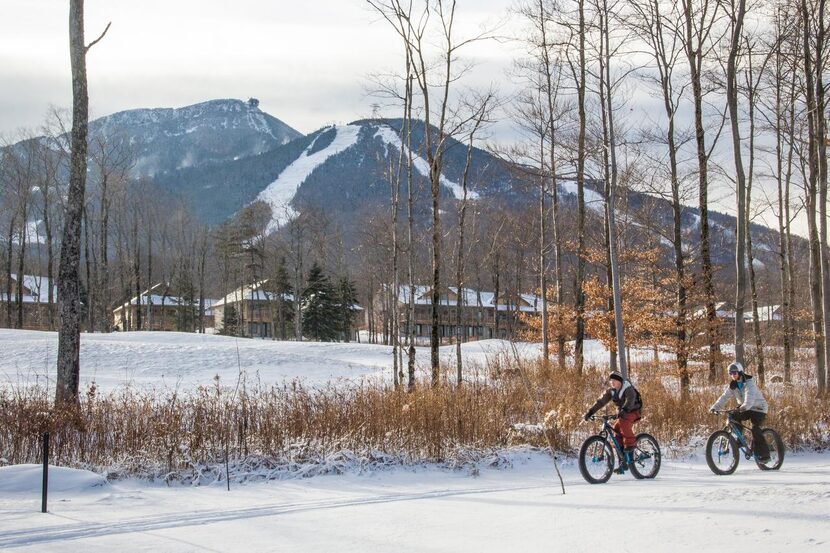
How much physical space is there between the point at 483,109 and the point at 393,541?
14536mm

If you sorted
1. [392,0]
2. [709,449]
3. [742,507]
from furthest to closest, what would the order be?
1. [392,0]
2. [709,449]
3. [742,507]

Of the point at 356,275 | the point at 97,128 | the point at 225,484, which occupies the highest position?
the point at 97,128

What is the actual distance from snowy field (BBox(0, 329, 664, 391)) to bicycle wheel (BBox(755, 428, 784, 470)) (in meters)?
10.5

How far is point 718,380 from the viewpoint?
58.8 feet

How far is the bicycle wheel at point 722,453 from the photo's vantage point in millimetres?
10172

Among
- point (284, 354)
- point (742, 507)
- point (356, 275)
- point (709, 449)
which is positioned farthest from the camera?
point (356, 275)

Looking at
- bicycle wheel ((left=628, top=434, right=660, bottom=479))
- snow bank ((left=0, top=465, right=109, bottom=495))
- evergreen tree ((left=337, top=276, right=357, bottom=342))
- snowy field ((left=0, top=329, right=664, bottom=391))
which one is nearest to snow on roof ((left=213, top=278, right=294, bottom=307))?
evergreen tree ((left=337, top=276, right=357, bottom=342))

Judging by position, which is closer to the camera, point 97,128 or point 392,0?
point 392,0

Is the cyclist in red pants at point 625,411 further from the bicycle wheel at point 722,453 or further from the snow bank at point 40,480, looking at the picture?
the snow bank at point 40,480

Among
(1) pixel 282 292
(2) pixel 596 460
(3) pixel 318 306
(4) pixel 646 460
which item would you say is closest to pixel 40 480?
(2) pixel 596 460

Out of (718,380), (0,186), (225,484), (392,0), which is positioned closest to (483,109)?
(392,0)

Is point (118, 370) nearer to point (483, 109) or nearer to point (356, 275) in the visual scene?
point (483, 109)

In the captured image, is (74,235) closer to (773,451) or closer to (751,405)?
(751,405)

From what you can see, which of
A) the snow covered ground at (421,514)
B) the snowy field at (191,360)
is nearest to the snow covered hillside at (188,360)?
the snowy field at (191,360)
